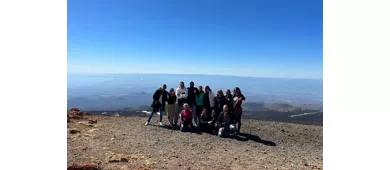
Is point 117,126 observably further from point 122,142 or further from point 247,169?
point 247,169

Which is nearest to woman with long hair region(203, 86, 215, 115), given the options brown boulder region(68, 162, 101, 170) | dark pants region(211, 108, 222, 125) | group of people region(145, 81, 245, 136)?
group of people region(145, 81, 245, 136)

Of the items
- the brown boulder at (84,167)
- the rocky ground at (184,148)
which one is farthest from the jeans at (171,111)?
the brown boulder at (84,167)

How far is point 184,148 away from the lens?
7.48 metres

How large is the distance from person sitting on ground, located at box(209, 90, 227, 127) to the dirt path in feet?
1.94

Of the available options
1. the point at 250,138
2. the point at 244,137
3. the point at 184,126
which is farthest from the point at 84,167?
the point at 250,138

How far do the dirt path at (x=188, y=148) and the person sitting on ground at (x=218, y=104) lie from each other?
592mm

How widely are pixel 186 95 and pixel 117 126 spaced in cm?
297

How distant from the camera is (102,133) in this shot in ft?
30.2

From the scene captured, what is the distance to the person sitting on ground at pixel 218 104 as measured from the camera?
9.04 meters

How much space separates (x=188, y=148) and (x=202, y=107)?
2.45 m

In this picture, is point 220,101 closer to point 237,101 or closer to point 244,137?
point 237,101

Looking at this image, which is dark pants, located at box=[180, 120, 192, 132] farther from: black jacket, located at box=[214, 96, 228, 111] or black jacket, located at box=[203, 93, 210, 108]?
black jacket, located at box=[214, 96, 228, 111]
